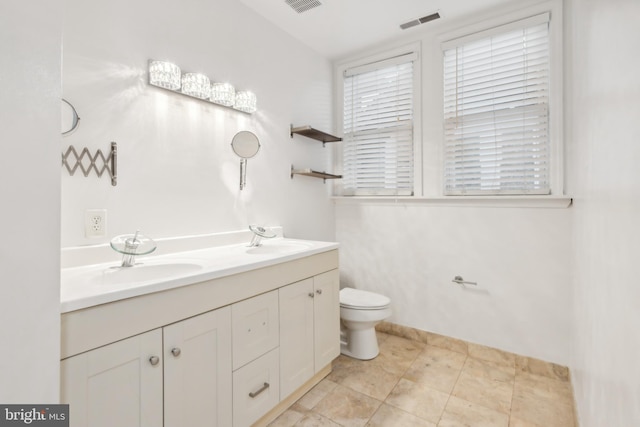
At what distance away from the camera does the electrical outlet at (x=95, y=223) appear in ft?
4.58

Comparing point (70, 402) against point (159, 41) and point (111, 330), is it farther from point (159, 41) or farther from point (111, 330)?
point (159, 41)

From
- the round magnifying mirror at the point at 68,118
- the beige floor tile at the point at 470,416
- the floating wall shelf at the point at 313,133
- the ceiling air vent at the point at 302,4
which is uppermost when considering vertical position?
the ceiling air vent at the point at 302,4

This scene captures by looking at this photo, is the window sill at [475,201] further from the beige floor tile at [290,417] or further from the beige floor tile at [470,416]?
the beige floor tile at [290,417]

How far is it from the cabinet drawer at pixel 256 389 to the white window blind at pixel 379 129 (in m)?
1.73

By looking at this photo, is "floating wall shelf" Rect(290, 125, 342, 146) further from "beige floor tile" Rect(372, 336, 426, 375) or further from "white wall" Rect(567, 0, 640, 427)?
"beige floor tile" Rect(372, 336, 426, 375)

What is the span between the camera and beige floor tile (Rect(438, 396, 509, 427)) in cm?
164

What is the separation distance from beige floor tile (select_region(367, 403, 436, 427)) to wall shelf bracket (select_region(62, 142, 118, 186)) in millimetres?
1806

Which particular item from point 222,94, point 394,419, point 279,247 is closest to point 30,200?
point 222,94

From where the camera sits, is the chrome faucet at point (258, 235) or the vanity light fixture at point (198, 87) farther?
the chrome faucet at point (258, 235)

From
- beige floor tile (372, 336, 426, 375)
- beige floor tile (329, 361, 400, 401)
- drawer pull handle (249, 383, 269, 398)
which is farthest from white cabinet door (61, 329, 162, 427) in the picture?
beige floor tile (372, 336, 426, 375)

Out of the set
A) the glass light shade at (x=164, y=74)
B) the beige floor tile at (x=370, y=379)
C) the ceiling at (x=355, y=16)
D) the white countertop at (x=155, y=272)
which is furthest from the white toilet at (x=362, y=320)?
Answer: the ceiling at (x=355, y=16)

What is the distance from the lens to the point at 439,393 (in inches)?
74.9

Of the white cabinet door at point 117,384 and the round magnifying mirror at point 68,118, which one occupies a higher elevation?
the round magnifying mirror at point 68,118

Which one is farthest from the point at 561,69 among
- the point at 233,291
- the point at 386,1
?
the point at 233,291
